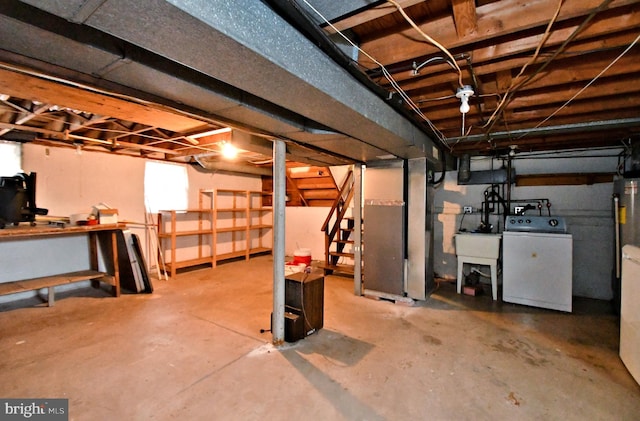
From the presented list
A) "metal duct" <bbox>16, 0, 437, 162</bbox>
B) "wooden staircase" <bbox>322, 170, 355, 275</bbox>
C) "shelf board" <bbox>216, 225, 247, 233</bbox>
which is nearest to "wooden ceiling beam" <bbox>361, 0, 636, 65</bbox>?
"metal duct" <bbox>16, 0, 437, 162</bbox>

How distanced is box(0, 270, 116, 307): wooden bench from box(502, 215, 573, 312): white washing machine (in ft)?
16.5

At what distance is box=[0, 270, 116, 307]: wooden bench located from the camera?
308cm

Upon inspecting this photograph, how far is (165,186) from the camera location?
5016 millimetres

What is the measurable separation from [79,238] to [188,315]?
91.7 inches

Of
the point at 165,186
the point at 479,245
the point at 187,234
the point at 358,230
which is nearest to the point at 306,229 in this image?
the point at 187,234

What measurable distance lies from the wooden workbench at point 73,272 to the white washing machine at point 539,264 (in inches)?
195

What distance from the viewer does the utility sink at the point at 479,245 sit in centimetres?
365

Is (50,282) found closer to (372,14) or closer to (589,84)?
(372,14)

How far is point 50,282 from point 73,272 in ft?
1.99

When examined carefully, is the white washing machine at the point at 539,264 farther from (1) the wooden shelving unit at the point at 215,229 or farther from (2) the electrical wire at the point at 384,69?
(1) the wooden shelving unit at the point at 215,229

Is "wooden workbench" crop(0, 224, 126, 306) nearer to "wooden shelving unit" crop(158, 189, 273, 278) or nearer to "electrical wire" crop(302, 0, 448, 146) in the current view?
"wooden shelving unit" crop(158, 189, 273, 278)

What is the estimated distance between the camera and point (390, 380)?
1983 mm

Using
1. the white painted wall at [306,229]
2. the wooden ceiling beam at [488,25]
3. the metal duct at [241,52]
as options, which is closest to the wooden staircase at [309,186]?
the white painted wall at [306,229]

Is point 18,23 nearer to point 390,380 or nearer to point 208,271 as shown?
point 390,380
